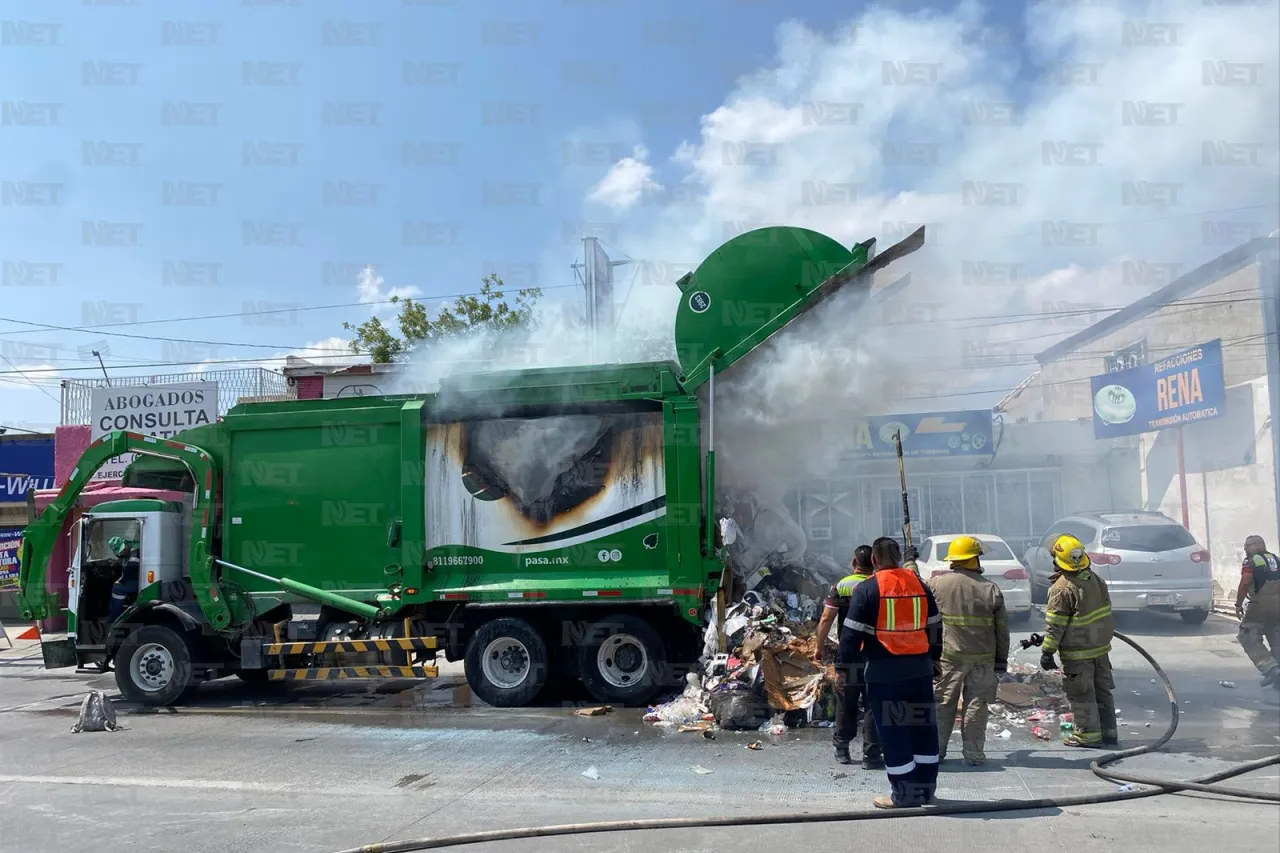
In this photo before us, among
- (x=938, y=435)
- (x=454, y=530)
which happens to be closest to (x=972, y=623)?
(x=454, y=530)

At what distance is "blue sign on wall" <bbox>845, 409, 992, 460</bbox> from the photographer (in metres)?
24.0

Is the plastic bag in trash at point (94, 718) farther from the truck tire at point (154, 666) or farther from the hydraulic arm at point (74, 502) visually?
the hydraulic arm at point (74, 502)

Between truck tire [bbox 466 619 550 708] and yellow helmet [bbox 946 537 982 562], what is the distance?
4224mm

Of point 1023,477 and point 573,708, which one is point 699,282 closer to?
point 573,708

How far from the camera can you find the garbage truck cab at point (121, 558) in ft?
33.1

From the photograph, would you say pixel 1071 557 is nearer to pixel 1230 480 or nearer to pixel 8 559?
pixel 1230 480

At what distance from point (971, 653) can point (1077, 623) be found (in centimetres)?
102

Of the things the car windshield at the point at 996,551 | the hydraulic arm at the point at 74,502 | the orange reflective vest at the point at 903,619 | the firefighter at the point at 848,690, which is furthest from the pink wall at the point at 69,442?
the orange reflective vest at the point at 903,619

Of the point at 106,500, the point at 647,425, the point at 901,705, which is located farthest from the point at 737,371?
the point at 106,500

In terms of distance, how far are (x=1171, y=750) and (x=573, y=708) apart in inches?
199

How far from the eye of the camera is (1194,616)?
13.6m

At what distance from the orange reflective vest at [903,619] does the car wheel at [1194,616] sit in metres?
9.84

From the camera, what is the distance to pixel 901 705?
5.57 metres

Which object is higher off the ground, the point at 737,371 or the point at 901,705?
the point at 737,371
